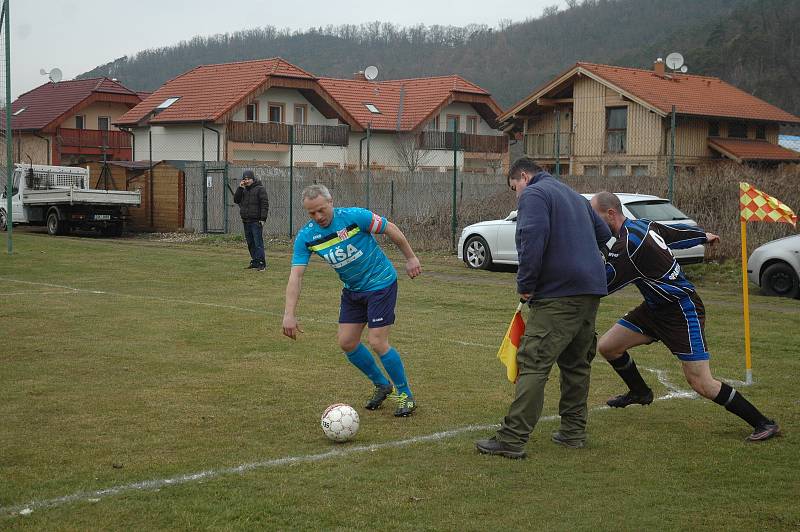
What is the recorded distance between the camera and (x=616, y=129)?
43000 millimetres

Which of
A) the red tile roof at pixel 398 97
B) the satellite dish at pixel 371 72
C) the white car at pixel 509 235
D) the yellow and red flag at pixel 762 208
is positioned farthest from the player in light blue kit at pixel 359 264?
the satellite dish at pixel 371 72

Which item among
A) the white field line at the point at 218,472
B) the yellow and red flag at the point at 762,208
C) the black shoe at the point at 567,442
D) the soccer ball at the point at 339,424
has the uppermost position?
the yellow and red flag at the point at 762,208

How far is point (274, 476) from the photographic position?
6043 millimetres

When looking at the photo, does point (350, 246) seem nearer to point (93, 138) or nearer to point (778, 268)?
point (778, 268)

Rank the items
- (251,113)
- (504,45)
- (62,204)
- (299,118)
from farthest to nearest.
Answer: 1. (504,45)
2. (299,118)
3. (251,113)
4. (62,204)

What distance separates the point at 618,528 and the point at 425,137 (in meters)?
49.1

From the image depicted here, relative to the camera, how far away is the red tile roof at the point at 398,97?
53.7m

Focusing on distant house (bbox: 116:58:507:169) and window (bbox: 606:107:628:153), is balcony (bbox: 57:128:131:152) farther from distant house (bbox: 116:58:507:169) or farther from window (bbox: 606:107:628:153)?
window (bbox: 606:107:628:153)

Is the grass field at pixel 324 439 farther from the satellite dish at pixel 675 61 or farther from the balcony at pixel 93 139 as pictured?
the balcony at pixel 93 139

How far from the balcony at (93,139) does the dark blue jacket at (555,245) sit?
5386cm

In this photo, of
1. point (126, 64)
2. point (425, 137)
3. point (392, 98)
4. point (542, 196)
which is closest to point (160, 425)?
point (542, 196)

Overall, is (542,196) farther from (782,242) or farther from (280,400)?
(782,242)

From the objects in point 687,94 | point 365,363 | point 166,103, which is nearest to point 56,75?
point 166,103

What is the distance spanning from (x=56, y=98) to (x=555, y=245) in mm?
59103
